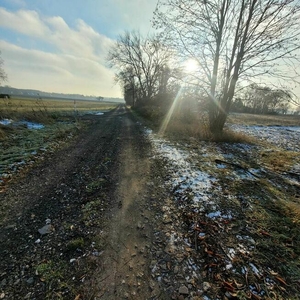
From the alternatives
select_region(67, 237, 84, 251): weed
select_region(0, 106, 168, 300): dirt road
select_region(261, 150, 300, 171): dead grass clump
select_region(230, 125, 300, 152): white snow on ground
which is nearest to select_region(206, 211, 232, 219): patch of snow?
select_region(0, 106, 168, 300): dirt road

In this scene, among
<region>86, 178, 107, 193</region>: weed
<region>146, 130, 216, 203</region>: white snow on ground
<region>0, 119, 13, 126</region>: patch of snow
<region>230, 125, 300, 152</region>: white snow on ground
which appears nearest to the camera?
<region>146, 130, 216, 203</region>: white snow on ground

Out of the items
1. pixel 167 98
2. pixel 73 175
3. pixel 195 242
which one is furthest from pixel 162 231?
pixel 167 98

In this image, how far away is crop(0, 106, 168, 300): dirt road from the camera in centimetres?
183

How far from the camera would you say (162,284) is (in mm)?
1874

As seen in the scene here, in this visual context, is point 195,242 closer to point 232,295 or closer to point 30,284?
point 232,295

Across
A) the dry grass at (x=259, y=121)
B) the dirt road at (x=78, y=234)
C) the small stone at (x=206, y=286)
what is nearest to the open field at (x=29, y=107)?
the dirt road at (x=78, y=234)

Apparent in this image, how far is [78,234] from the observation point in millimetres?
2523

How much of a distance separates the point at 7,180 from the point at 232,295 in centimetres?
478

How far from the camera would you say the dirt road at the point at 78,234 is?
1831mm

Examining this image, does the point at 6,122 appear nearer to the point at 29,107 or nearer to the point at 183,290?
the point at 29,107

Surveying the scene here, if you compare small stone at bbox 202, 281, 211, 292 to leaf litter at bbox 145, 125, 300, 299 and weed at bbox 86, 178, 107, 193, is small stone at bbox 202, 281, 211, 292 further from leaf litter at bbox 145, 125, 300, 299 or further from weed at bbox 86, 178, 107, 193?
weed at bbox 86, 178, 107, 193

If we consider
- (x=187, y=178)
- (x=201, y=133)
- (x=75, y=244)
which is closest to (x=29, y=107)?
(x=201, y=133)

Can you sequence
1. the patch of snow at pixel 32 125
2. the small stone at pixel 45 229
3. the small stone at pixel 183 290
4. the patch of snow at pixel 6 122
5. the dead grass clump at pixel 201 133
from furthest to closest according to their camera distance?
1. the patch of snow at pixel 32 125
2. the patch of snow at pixel 6 122
3. the dead grass clump at pixel 201 133
4. the small stone at pixel 45 229
5. the small stone at pixel 183 290

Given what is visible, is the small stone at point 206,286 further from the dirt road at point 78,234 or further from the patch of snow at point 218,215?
the patch of snow at point 218,215
